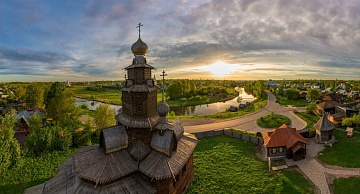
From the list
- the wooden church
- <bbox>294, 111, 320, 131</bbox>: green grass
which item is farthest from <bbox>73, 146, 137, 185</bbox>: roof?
<bbox>294, 111, 320, 131</bbox>: green grass

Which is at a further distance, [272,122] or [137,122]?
[272,122]

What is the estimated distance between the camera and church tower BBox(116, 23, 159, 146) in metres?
12.9

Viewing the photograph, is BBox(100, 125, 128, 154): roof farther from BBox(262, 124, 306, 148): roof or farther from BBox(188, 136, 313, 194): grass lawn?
BBox(262, 124, 306, 148): roof

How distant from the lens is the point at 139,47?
43.9 feet

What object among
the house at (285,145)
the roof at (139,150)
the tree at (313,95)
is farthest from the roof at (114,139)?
the tree at (313,95)

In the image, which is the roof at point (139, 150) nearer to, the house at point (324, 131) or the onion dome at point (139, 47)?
the onion dome at point (139, 47)

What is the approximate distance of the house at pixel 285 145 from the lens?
19.3 m

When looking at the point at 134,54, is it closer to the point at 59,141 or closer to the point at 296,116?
the point at 59,141

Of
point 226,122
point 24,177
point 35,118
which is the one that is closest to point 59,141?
point 35,118

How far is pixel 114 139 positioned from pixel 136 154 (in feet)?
5.50

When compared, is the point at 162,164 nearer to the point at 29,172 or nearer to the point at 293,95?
the point at 29,172

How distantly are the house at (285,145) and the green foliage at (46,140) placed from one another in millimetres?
21055

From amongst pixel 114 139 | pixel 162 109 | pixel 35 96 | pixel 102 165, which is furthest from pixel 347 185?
pixel 35 96

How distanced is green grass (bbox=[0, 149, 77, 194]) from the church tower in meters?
9.30
